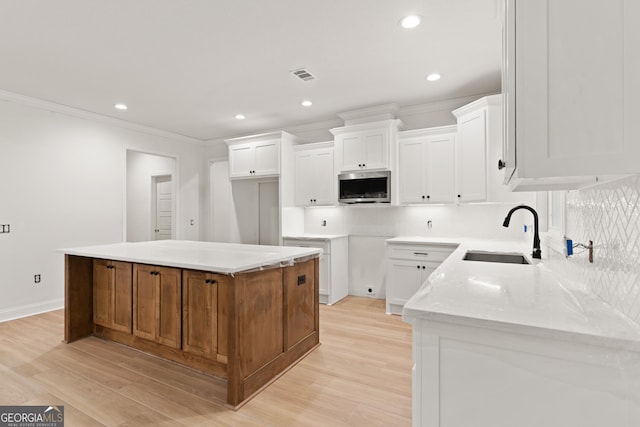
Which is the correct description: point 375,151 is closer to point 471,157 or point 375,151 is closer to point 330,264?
point 471,157

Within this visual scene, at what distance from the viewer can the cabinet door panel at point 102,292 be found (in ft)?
9.46

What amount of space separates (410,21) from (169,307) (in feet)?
9.45

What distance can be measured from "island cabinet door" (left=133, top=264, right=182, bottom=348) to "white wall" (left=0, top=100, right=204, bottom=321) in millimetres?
2333

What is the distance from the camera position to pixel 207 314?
2.21m

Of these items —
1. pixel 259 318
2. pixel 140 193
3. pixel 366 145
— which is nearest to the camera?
pixel 259 318

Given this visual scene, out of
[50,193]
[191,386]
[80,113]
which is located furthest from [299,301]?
[80,113]

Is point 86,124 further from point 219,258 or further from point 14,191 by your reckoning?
point 219,258

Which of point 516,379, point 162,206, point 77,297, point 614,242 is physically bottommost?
point 77,297

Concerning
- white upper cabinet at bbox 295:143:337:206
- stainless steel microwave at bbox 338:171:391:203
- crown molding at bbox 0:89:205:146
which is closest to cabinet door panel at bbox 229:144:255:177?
white upper cabinet at bbox 295:143:337:206

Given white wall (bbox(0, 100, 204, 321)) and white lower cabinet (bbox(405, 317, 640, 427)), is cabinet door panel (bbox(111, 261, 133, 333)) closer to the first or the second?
white wall (bbox(0, 100, 204, 321))

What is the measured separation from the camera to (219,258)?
2.31 metres

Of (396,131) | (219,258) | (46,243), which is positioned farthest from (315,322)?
(46,243)

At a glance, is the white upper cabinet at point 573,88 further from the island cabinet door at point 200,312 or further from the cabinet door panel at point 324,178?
the cabinet door panel at point 324,178

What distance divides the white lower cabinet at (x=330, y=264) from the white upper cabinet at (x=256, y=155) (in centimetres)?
119
